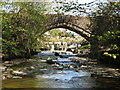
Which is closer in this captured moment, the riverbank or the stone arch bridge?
the riverbank

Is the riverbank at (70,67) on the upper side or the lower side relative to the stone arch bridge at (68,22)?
lower

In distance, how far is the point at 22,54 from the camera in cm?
1334

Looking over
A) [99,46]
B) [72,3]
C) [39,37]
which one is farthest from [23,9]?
[72,3]

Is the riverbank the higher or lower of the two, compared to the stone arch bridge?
lower

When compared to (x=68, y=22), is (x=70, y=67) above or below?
below

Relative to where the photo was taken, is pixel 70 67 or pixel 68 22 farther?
pixel 68 22

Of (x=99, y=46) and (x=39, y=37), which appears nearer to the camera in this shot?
(x=99, y=46)

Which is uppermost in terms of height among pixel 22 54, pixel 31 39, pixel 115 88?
pixel 31 39

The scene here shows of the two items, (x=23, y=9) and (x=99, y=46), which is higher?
(x=23, y=9)

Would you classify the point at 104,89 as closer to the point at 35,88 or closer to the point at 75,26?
the point at 35,88

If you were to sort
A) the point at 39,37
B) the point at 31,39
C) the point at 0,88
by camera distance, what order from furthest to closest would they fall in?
the point at 39,37
the point at 31,39
the point at 0,88

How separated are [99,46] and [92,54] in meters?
1.54

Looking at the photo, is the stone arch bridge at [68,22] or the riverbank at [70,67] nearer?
the riverbank at [70,67]

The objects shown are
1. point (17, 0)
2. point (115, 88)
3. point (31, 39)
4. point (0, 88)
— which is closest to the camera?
point (0, 88)
